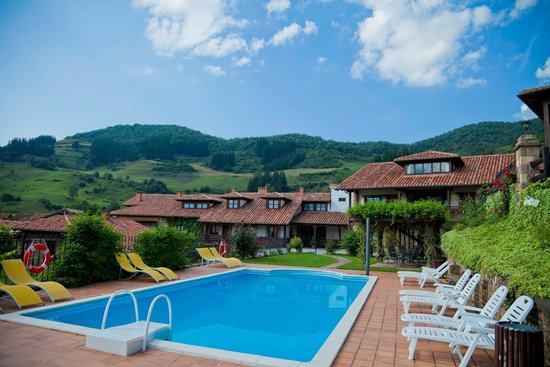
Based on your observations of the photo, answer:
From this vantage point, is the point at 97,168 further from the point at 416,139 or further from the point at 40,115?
the point at 40,115

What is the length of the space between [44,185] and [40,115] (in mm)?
59888

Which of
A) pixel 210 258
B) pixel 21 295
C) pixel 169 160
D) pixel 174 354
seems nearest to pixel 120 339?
pixel 174 354

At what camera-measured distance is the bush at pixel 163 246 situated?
1320 centimetres

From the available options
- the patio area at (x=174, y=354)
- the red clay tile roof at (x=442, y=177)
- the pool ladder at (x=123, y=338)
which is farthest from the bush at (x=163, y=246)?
the red clay tile roof at (x=442, y=177)

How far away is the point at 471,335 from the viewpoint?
4.74 metres

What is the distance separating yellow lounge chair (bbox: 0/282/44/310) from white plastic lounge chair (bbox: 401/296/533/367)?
22.3 feet

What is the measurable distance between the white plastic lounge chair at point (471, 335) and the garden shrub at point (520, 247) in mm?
326

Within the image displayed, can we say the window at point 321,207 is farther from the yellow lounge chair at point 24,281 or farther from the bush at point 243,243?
the yellow lounge chair at point 24,281

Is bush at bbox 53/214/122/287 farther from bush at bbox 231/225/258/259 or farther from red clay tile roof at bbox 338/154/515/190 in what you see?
red clay tile roof at bbox 338/154/515/190

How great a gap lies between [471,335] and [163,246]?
429 inches

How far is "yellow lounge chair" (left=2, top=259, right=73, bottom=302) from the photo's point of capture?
7926mm

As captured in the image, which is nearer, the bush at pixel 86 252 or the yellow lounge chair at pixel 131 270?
the bush at pixel 86 252

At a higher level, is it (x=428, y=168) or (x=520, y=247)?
(x=428, y=168)

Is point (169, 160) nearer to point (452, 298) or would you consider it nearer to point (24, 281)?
point (24, 281)
